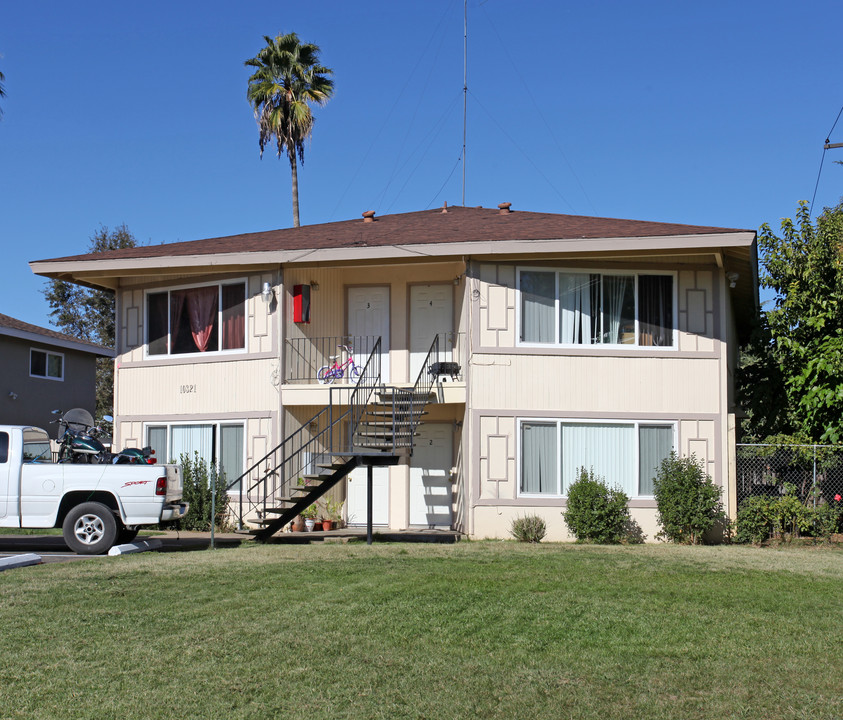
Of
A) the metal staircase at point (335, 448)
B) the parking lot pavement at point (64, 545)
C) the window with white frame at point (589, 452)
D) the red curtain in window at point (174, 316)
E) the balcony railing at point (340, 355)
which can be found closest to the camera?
the parking lot pavement at point (64, 545)

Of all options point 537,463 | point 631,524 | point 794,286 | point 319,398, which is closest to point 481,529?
point 537,463

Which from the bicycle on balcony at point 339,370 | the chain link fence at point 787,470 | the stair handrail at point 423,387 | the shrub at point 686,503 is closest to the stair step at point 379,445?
the stair handrail at point 423,387

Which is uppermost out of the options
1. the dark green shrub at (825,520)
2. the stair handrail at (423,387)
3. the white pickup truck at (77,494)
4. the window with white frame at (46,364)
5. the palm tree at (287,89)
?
the palm tree at (287,89)

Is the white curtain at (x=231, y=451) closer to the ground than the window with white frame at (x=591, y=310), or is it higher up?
closer to the ground

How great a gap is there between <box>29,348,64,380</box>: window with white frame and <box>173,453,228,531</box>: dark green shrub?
1154 cm

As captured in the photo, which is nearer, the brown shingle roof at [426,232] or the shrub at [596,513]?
the shrub at [596,513]

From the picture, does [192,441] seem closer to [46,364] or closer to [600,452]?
[600,452]

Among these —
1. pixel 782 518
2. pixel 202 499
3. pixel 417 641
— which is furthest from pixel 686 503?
pixel 417 641

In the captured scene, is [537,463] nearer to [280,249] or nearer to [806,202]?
[280,249]

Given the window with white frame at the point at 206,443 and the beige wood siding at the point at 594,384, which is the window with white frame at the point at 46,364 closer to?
the window with white frame at the point at 206,443

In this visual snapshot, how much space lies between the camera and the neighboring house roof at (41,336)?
25.4 metres

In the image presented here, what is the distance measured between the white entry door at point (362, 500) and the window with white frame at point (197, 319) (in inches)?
135

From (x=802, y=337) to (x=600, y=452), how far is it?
15.5 feet

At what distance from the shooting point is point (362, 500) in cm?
1825
